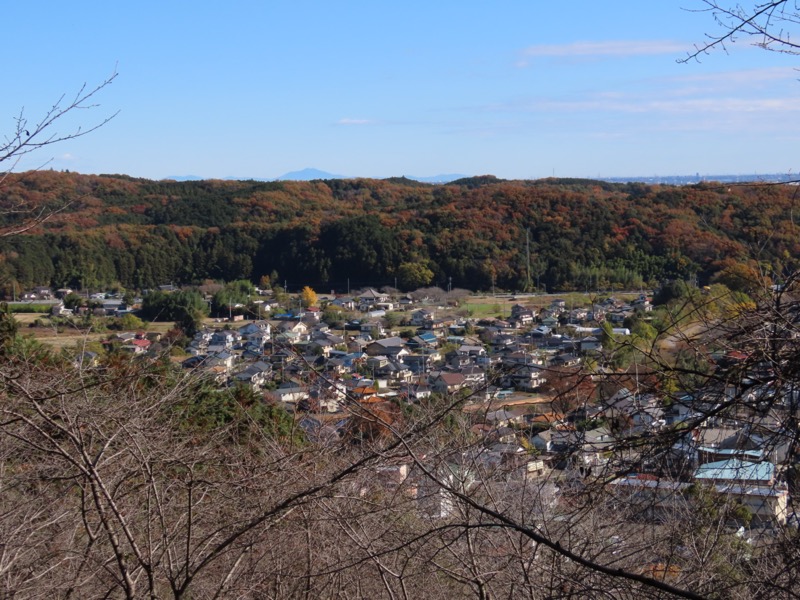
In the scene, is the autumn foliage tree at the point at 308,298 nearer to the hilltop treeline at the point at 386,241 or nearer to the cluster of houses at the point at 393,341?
the cluster of houses at the point at 393,341

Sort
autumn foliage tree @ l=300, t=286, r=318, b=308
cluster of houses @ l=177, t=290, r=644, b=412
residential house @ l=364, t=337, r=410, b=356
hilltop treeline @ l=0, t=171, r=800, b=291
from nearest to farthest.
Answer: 1. cluster of houses @ l=177, t=290, r=644, b=412
2. residential house @ l=364, t=337, r=410, b=356
3. hilltop treeline @ l=0, t=171, r=800, b=291
4. autumn foliage tree @ l=300, t=286, r=318, b=308

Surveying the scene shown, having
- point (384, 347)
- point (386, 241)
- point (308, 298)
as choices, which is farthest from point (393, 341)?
point (386, 241)

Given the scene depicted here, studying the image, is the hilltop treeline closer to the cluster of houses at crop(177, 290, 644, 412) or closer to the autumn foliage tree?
the cluster of houses at crop(177, 290, 644, 412)

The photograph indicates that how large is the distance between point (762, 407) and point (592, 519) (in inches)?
62.1

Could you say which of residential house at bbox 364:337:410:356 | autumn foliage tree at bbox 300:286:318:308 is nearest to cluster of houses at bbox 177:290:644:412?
residential house at bbox 364:337:410:356

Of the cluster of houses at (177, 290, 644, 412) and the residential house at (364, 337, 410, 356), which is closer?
the cluster of houses at (177, 290, 644, 412)

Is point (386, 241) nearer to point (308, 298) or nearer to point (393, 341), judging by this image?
point (308, 298)

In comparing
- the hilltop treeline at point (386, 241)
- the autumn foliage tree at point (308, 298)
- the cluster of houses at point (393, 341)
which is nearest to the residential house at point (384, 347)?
the cluster of houses at point (393, 341)

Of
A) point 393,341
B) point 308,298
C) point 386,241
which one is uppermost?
point 386,241

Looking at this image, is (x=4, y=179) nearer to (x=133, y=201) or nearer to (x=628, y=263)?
(x=628, y=263)

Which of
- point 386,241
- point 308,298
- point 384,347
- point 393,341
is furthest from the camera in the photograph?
point 386,241

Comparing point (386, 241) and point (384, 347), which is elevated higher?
point (386, 241)

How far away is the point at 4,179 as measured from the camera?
285cm

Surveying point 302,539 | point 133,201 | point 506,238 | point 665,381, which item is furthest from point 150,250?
point 665,381
